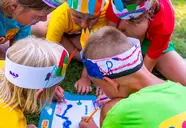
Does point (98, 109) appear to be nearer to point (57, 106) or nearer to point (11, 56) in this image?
point (57, 106)

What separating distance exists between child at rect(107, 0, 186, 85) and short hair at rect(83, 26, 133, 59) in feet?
1.84

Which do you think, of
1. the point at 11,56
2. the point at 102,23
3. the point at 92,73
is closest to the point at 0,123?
the point at 11,56

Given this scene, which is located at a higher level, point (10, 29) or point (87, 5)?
point (87, 5)

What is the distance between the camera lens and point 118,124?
1.54 meters

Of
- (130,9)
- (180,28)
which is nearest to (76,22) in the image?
(130,9)

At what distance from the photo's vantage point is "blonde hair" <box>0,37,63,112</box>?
5.57 ft

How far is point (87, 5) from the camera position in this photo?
2330mm

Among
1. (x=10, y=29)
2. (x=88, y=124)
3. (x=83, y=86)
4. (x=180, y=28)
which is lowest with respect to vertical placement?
(x=180, y=28)

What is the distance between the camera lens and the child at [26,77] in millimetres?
1700

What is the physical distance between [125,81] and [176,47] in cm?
Result: 162

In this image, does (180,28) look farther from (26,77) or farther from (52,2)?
(26,77)

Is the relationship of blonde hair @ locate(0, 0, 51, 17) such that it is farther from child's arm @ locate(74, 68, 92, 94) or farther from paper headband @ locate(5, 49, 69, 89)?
child's arm @ locate(74, 68, 92, 94)

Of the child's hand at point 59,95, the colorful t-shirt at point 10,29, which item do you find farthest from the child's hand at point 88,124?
the colorful t-shirt at point 10,29

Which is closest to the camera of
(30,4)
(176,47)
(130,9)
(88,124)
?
(30,4)
